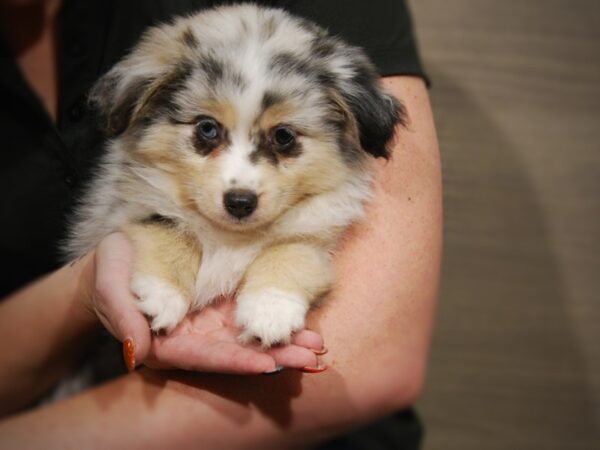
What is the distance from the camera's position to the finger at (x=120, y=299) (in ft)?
3.19

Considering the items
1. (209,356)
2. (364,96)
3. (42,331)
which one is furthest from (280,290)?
(42,331)

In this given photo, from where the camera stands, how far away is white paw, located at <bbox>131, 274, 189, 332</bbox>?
1.03m

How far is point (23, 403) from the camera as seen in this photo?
1.13 meters

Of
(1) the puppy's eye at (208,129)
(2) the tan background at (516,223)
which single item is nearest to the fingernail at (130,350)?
(1) the puppy's eye at (208,129)

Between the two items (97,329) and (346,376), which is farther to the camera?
(97,329)

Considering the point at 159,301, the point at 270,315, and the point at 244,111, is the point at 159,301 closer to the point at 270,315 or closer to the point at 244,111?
the point at 270,315

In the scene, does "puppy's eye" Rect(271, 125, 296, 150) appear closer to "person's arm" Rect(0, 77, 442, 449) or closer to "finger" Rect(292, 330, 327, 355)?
"person's arm" Rect(0, 77, 442, 449)

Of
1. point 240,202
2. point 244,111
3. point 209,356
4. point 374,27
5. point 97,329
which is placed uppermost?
point 374,27

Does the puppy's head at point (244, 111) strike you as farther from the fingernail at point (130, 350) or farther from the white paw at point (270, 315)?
the fingernail at point (130, 350)

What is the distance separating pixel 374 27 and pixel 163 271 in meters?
0.63

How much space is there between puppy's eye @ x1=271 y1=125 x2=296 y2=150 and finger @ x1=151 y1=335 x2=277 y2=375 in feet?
1.27

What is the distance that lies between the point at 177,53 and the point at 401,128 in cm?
46

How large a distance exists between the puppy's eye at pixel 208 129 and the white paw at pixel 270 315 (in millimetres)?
302

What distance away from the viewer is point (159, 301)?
3.40 ft
